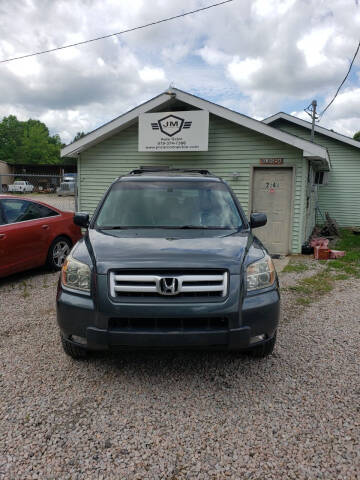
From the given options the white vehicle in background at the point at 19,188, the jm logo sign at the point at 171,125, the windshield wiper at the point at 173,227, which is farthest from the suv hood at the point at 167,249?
the white vehicle in background at the point at 19,188

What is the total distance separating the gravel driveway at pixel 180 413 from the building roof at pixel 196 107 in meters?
5.84

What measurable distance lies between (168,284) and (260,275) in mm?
771

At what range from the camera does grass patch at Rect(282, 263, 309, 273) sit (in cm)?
741

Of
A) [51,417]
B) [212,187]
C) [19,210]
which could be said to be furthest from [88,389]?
[19,210]

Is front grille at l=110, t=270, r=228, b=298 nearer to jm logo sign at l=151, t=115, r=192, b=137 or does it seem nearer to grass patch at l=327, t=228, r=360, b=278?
grass patch at l=327, t=228, r=360, b=278

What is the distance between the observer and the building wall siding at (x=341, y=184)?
15.5 meters

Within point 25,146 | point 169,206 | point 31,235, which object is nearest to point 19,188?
point 31,235

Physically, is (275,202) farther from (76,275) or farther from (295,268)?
(76,275)

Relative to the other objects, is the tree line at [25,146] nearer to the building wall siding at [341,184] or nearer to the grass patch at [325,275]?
the building wall siding at [341,184]

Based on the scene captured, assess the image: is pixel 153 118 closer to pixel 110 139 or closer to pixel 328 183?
pixel 110 139

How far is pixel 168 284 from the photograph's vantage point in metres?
2.65

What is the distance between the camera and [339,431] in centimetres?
238

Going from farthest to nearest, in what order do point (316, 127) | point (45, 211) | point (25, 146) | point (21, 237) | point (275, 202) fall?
point (25, 146), point (316, 127), point (275, 202), point (45, 211), point (21, 237)

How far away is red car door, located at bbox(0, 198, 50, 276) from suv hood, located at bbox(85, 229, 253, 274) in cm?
276
